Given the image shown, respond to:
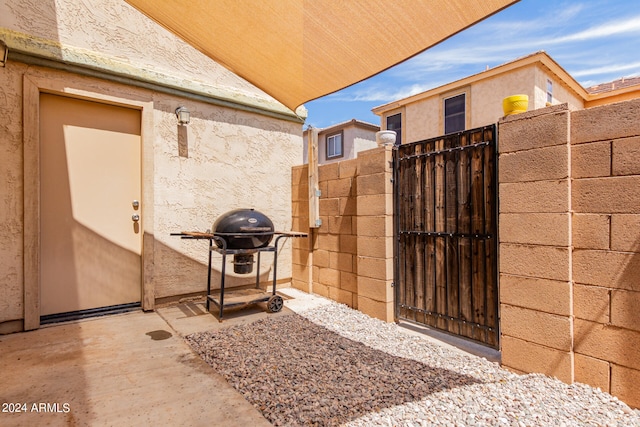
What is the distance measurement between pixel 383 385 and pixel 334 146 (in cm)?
1618

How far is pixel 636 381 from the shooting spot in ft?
7.13

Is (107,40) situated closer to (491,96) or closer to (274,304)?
(274,304)

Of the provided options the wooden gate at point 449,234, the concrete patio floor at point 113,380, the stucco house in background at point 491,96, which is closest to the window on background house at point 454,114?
the stucco house in background at point 491,96

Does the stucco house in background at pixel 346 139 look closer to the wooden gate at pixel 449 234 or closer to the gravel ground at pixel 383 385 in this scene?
the wooden gate at pixel 449 234

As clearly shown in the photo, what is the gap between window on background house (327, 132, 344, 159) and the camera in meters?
17.4

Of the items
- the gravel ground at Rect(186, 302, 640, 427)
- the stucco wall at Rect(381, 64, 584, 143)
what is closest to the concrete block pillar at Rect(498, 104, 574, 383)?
the gravel ground at Rect(186, 302, 640, 427)

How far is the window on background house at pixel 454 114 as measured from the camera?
1207 cm

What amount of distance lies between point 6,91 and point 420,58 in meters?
4.44

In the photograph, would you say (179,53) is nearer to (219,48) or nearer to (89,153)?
(89,153)

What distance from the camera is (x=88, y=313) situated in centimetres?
411

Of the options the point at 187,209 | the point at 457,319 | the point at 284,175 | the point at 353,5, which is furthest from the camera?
the point at 284,175

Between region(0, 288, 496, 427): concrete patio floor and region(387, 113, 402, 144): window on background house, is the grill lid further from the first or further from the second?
region(387, 113, 402, 144): window on background house

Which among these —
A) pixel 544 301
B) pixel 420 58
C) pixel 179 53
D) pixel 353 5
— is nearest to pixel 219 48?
pixel 353 5

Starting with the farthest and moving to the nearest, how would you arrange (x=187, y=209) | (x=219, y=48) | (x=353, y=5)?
1. (x=187, y=209)
2. (x=219, y=48)
3. (x=353, y=5)
